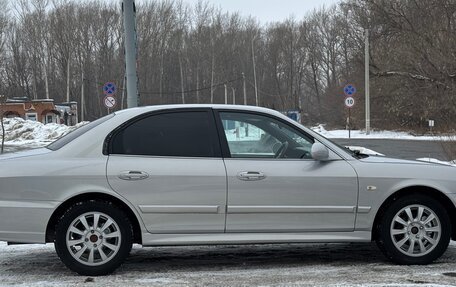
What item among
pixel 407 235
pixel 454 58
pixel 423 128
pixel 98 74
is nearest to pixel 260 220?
pixel 407 235

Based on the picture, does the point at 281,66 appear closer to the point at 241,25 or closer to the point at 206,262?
the point at 241,25

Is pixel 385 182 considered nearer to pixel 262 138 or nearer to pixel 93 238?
pixel 262 138

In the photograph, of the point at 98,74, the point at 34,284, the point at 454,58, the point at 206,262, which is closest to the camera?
the point at 34,284

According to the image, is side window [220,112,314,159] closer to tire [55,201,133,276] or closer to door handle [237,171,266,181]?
door handle [237,171,266,181]

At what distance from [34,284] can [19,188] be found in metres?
0.87

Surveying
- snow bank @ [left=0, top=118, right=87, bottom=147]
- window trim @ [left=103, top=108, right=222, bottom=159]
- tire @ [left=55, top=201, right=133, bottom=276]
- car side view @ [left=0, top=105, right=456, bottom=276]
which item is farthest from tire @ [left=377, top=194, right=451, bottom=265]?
snow bank @ [left=0, top=118, right=87, bottom=147]

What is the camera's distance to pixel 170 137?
200 inches

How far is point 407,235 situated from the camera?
202 inches

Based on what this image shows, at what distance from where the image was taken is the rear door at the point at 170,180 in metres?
4.82

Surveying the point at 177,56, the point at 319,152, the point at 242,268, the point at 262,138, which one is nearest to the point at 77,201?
the point at 242,268

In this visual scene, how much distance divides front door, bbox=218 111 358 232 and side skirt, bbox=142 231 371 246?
5 cm

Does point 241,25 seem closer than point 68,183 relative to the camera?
No

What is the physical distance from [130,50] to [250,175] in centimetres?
728

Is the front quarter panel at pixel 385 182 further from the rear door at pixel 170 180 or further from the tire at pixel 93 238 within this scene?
the tire at pixel 93 238
